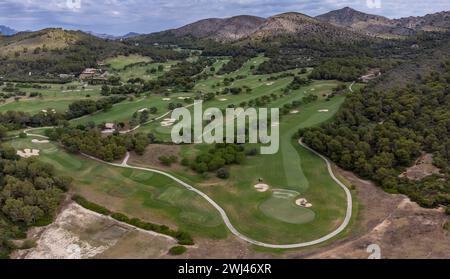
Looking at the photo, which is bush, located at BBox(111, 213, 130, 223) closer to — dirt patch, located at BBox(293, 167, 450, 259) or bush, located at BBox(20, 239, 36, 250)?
bush, located at BBox(20, 239, 36, 250)

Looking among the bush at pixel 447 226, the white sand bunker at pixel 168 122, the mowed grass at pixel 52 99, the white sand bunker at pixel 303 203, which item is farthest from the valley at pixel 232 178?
the mowed grass at pixel 52 99

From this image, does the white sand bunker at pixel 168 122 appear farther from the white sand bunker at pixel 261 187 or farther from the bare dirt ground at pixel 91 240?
the bare dirt ground at pixel 91 240

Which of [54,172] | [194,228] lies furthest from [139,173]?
[194,228]

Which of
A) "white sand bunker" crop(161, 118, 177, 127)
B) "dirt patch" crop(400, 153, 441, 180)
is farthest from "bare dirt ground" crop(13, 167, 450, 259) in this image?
"white sand bunker" crop(161, 118, 177, 127)

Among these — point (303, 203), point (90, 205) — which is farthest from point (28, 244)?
point (303, 203)

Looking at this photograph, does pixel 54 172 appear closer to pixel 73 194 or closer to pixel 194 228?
pixel 73 194

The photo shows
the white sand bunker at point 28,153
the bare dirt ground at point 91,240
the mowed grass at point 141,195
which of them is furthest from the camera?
the white sand bunker at point 28,153

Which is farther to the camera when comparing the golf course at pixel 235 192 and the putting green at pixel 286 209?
the putting green at pixel 286 209
